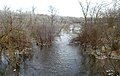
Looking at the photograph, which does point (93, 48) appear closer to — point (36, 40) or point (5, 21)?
point (36, 40)

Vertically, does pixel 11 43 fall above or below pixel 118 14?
below

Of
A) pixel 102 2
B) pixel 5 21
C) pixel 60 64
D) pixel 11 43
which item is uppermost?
pixel 102 2

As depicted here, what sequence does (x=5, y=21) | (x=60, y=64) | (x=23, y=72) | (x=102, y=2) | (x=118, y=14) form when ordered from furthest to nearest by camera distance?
(x=102, y=2)
(x=118, y=14)
(x=60, y=64)
(x=5, y=21)
(x=23, y=72)

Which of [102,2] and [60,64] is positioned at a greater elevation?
[102,2]

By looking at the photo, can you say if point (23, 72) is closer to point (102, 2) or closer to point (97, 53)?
point (97, 53)

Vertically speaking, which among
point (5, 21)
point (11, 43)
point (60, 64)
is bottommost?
point (60, 64)

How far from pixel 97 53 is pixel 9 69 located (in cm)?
1206

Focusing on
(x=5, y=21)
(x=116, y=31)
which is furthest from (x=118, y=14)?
(x=5, y=21)

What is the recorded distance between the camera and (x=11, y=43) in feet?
64.0

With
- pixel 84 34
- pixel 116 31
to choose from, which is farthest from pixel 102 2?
pixel 116 31

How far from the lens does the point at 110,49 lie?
1020 inches

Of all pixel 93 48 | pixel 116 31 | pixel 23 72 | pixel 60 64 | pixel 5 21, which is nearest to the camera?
pixel 23 72

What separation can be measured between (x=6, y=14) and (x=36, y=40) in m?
17.5

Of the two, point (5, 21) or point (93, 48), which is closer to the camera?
point (5, 21)
